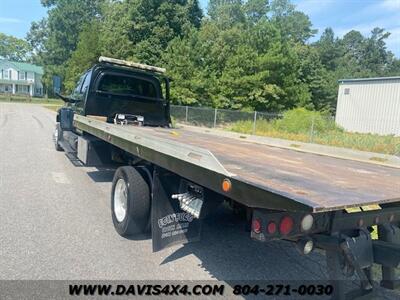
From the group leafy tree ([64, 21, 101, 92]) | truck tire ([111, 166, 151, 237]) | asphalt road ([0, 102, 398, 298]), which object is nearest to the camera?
asphalt road ([0, 102, 398, 298])

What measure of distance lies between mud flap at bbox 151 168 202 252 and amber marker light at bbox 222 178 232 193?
125 centimetres

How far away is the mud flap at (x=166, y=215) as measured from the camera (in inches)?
148

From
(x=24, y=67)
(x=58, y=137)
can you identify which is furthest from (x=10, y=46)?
(x=58, y=137)

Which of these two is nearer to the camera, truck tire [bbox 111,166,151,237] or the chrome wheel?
truck tire [bbox 111,166,151,237]

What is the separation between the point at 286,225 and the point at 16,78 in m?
96.8

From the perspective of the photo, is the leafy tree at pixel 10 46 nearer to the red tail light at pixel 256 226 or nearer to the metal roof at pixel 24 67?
the metal roof at pixel 24 67

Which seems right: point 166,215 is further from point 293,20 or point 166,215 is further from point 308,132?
point 293,20

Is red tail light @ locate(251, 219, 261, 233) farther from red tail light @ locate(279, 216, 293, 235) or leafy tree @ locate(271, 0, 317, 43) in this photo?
leafy tree @ locate(271, 0, 317, 43)

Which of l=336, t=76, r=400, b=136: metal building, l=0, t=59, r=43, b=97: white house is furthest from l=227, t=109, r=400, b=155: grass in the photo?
l=0, t=59, r=43, b=97: white house

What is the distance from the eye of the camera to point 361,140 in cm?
1758

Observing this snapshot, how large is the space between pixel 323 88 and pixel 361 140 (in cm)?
3112

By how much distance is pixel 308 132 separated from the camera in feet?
67.1

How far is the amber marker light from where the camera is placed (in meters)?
2.46

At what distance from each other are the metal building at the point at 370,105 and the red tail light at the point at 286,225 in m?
25.6
